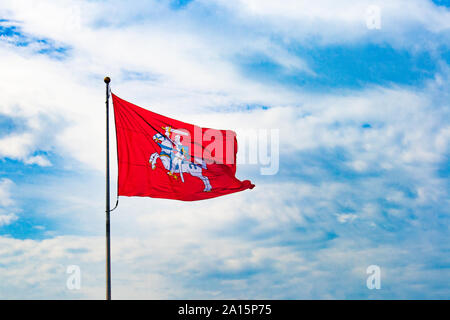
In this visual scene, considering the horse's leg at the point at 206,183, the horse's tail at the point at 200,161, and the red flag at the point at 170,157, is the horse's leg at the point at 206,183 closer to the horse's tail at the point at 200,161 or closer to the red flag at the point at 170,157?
the red flag at the point at 170,157

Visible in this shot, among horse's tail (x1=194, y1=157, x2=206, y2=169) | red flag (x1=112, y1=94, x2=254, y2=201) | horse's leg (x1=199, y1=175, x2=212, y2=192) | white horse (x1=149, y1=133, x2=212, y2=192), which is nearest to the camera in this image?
red flag (x1=112, y1=94, x2=254, y2=201)

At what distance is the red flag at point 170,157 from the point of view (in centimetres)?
2869

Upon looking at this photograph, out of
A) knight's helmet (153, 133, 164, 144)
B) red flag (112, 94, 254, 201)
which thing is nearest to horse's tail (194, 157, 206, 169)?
red flag (112, 94, 254, 201)

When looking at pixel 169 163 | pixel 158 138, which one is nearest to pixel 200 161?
pixel 169 163

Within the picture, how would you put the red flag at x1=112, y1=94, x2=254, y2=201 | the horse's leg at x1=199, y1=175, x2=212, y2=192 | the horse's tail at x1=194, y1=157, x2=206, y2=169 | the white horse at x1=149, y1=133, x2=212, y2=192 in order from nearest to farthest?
1. the red flag at x1=112, y1=94, x2=254, y2=201
2. the white horse at x1=149, y1=133, x2=212, y2=192
3. the horse's leg at x1=199, y1=175, x2=212, y2=192
4. the horse's tail at x1=194, y1=157, x2=206, y2=169

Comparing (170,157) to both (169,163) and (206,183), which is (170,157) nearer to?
(169,163)

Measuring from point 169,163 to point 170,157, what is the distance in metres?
0.38

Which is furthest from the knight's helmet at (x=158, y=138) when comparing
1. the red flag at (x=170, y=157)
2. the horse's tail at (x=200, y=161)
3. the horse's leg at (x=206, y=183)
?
the horse's leg at (x=206, y=183)

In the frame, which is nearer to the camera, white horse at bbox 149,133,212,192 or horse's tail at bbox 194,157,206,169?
white horse at bbox 149,133,212,192

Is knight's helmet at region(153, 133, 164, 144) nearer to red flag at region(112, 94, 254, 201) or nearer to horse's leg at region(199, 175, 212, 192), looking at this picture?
red flag at region(112, 94, 254, 201)

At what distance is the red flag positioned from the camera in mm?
28688

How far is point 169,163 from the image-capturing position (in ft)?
99.6

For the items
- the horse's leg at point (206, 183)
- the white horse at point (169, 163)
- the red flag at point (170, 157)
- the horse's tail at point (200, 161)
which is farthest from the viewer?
the horse's tail at point (200, 161)
